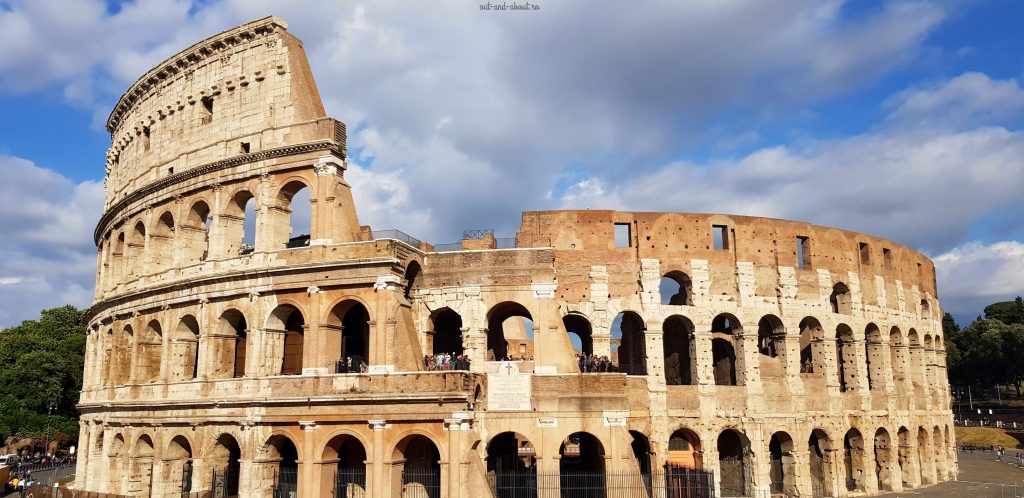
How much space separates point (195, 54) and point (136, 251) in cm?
882

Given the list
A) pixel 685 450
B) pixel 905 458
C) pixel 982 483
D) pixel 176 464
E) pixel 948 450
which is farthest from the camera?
pixel 948 450

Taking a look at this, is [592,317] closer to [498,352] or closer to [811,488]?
[498,352]

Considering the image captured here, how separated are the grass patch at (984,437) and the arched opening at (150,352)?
54451mm

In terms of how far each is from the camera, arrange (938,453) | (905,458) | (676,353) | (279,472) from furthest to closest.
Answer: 1. (938,453)
2. (905,458)
3. (676,353)
4. (279,472)

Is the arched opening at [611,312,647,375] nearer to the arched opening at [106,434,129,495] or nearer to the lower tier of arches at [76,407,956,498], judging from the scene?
the lower tier of arches at [76,407,956,498]

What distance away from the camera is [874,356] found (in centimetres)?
3291

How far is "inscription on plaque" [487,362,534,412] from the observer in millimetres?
24656

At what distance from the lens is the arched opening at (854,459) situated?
30391 millimetres

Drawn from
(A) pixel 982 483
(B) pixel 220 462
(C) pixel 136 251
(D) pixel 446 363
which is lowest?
(A) pixel 982 483

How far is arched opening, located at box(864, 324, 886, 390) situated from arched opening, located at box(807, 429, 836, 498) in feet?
14.1

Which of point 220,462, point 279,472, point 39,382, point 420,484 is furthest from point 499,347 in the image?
point 39,382

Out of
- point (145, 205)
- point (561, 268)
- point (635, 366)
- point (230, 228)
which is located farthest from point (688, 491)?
point (145, 205)

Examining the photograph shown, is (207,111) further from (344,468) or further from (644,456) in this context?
(644,456)

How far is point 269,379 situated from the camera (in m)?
24.3
